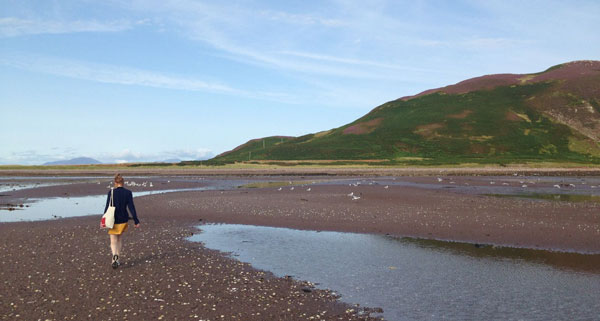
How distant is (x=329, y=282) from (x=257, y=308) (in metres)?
3.79

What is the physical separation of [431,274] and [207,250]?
10.9 m

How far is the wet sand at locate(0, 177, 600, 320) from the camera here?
12.7 meters

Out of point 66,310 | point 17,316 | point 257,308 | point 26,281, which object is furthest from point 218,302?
point 26,281

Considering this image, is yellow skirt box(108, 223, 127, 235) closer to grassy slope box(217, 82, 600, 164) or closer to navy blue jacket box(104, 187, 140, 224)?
navy blue jacket box(104, 187, 140, 224)

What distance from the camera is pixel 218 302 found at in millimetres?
13109

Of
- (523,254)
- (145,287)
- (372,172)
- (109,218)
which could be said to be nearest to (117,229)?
(109,218)

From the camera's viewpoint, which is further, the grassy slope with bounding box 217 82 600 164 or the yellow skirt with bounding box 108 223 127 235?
the grassy slope with bounding box 217 82 600 164

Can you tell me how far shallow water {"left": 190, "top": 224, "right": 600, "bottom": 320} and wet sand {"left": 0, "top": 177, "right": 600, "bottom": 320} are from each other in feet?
4.78

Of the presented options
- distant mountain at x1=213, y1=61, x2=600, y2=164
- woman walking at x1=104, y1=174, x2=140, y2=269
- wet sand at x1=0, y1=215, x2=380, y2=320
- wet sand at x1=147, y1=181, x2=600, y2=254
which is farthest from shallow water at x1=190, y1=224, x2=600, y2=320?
distant mountain at x1=213, y1=61, x2=600, y2=164

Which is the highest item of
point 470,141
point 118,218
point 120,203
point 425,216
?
point 470,141

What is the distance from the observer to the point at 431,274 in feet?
54.6

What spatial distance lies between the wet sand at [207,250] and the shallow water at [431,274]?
1458mm

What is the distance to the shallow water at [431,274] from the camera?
12844 mm

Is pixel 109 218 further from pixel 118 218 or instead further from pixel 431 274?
pixel 431 274
